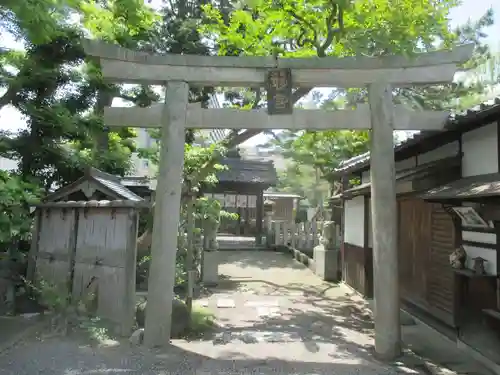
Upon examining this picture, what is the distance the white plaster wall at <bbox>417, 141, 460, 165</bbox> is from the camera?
692 centimetres

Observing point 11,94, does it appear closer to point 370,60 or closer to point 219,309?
point 219,309

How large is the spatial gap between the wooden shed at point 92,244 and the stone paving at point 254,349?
92cm

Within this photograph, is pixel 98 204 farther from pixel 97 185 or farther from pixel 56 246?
pixel 56 246

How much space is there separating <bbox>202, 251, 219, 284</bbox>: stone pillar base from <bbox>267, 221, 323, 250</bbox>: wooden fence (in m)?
8.41

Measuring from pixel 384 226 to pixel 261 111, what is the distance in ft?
8.50

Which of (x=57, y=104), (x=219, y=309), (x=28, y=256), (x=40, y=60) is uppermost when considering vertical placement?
(x=40, y=60)

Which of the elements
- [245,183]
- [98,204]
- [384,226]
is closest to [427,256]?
[384,226]

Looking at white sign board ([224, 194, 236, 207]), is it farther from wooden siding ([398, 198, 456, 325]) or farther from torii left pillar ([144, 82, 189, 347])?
torii left pillar ([144, 82, 189, 347])

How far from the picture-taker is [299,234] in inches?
784

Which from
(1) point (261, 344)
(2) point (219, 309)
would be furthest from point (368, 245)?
(1) point (261, 344)

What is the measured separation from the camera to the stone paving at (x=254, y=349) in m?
5.04

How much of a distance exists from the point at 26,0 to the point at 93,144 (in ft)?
17.7

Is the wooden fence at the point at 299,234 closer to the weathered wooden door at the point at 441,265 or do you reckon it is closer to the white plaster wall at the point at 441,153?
the white plaster wall at the point at 441,153

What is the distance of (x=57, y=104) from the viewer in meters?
8.46
